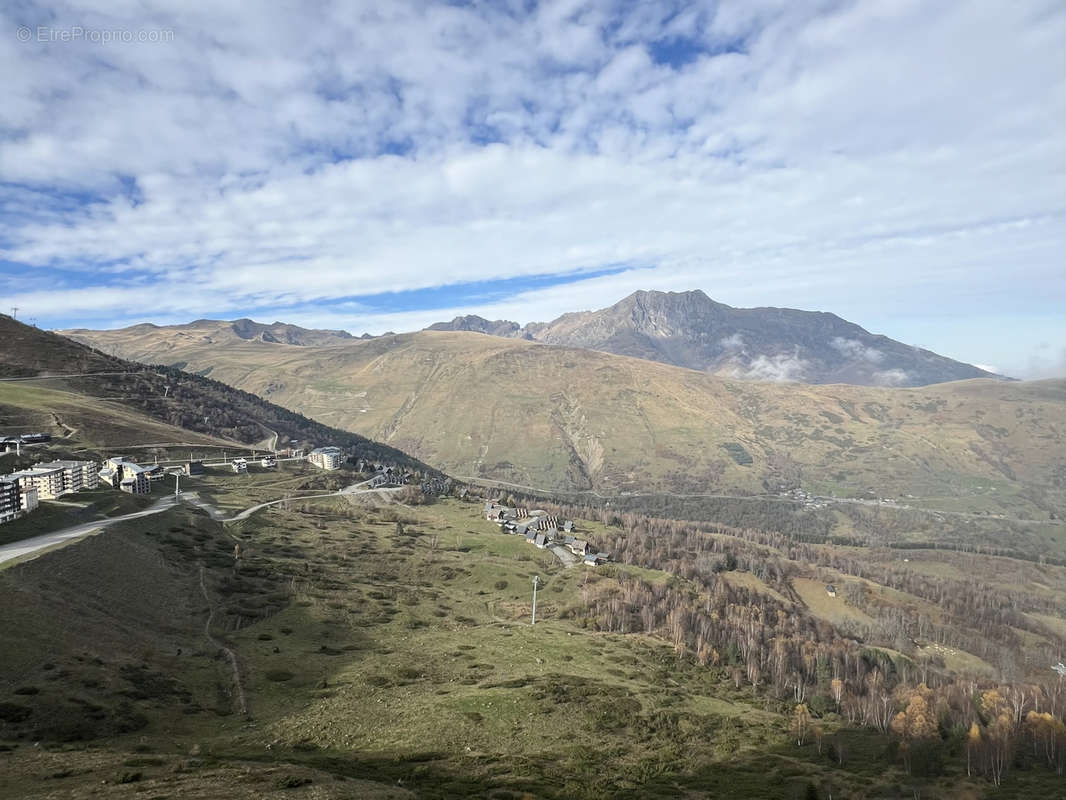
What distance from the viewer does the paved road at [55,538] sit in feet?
264

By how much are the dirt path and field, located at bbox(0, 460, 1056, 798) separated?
0.68m

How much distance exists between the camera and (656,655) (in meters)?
110

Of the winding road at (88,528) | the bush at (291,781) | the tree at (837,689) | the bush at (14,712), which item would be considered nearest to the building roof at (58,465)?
the winding road at (88,528)

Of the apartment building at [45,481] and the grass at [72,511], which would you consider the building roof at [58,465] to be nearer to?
the apartment building at [45,481]

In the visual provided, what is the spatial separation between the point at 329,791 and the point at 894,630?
19739cm

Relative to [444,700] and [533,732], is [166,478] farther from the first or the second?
[533,732]

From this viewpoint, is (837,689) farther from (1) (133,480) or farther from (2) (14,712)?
(1) (133,480)

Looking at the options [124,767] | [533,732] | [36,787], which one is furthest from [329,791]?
[533,732]

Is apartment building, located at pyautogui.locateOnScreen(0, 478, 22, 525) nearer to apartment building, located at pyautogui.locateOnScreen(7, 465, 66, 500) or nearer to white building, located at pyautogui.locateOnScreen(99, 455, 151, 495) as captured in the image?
apartment building, located at pyautogui.locateOnScreen(7, 465, 66, 500)

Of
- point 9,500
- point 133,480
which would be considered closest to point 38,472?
point 9,500

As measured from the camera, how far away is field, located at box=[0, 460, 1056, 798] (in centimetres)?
4697

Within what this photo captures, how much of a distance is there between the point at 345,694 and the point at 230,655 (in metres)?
17.8

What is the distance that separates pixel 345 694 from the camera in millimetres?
68125

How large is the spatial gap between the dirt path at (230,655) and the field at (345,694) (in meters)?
0.68
